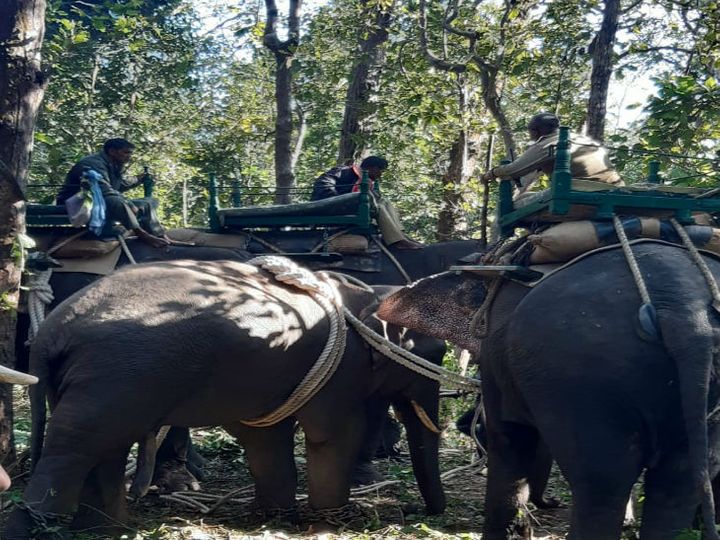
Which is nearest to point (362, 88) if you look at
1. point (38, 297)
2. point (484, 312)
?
point (38, 297)

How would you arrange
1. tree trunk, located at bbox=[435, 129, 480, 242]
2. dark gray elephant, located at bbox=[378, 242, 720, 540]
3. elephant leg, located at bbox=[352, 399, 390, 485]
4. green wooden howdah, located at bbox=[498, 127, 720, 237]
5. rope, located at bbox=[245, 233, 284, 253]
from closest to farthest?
dark gray elephant, located at bbox=[378, 242, 720, 540]
green wooden howdah, located at bbox=[498, 127, 720, 237]
elephant leg, located at bbox=[352, 399, 390, 485]
rope, located at bbox=[245, 233, 284, 253]
tree trunk, located at bbox=[435, 129, 480, 242]

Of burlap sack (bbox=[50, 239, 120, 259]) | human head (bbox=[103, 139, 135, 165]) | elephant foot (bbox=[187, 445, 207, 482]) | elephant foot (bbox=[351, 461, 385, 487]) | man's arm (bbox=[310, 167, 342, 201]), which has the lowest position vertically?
elephant foot (bbox=[187, 445, 207, 482])

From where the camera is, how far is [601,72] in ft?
28.0

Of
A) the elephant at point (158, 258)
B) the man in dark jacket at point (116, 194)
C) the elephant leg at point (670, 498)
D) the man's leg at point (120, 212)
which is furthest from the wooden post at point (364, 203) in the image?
the elephant leg at point (670, 498)

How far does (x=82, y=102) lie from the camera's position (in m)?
15.5

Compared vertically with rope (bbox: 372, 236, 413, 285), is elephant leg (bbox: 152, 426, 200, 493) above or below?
below

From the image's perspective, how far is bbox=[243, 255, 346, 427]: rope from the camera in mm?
5762

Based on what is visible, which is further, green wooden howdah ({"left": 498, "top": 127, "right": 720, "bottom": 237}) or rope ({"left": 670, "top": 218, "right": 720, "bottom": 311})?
green wooden howdah ({"left": 498, "top": 127, "right": 720, "bottom": 237})

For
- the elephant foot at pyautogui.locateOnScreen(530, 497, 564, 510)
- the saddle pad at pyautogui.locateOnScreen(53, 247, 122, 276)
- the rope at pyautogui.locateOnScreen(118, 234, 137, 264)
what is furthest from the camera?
the rope at pyautogui.locateOnScreen(118, 234, 137, 264)

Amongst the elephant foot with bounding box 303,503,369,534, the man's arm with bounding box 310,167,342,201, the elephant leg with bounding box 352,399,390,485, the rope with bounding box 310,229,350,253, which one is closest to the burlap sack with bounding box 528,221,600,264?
the elephant foot with bounding box 303,503,369,534

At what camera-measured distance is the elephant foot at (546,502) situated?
6266 millimetres

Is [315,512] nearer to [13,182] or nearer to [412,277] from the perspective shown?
[13,182]

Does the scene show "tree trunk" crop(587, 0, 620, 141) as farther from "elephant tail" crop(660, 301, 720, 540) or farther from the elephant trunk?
"elephant tail" crop(660, 301, 720, 540)

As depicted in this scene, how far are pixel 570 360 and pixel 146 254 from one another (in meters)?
5.44
